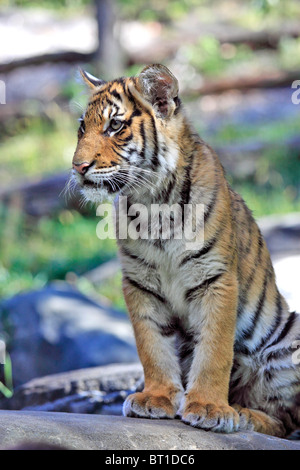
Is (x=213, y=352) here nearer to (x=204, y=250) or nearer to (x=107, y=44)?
(x=204, y=250)

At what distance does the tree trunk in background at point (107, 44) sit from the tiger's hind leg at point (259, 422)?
8555mm

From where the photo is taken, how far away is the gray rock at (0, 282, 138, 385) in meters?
5.16

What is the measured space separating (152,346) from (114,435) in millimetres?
638

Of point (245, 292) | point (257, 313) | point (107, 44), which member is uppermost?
point (107, 44)

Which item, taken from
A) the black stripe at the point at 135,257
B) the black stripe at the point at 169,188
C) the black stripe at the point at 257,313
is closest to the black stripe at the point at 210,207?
the black stripe at the point at 169,188

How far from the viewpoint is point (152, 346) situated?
328 centimetres

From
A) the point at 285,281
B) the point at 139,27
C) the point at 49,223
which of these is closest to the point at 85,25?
the point at 139,27

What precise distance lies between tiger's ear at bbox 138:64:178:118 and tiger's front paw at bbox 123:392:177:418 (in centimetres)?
126

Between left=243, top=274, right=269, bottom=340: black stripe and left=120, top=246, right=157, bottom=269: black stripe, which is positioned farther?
left=243, top=274, right=269, bottom=340: black stripe

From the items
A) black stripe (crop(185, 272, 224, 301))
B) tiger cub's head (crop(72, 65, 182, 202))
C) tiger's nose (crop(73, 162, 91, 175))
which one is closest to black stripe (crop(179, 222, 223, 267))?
black stripe (crop(185, 272, 224, 301))

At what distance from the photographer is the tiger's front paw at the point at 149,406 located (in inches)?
124

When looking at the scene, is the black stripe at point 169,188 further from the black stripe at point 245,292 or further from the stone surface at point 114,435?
the stone surface at point 114,435

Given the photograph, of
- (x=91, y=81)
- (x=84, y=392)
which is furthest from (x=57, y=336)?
(x=91, y=81)

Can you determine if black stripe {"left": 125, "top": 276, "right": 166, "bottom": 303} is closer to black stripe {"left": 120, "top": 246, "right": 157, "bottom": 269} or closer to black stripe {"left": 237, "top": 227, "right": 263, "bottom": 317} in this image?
black stripe {"left": 120, "top": 246, "right": 157, "bottom": 269}
